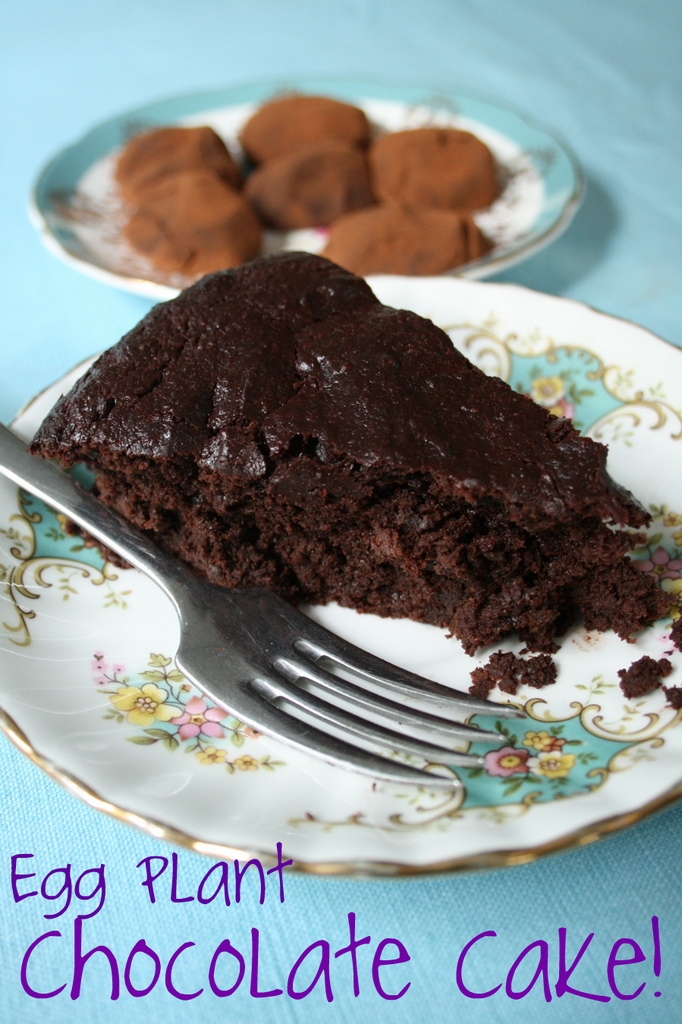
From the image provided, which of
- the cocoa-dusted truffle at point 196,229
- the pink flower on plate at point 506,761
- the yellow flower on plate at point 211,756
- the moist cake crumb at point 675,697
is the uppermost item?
the cocoa-dusted truffle at point 196,229

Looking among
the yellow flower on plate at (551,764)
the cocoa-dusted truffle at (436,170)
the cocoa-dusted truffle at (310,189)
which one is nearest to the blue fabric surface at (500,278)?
the yellow flower on plate at (551,764)

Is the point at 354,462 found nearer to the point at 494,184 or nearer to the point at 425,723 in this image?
the point at 425,723

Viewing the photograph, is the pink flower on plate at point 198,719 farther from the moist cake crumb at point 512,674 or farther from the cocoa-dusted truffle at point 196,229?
the cocoa-dusted truffle at point 196,229

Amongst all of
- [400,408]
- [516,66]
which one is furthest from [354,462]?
[516,66]

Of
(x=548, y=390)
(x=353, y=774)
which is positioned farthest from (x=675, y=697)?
(x=548, y=390)

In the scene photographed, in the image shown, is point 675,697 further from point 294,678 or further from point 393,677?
point 294,678

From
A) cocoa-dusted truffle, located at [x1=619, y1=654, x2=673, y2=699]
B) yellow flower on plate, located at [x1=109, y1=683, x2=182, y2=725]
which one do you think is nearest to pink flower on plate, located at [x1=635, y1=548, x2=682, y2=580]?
cocoa-dusted truffle, located at [x1=619, y1=654, x2=673, y2=699]
